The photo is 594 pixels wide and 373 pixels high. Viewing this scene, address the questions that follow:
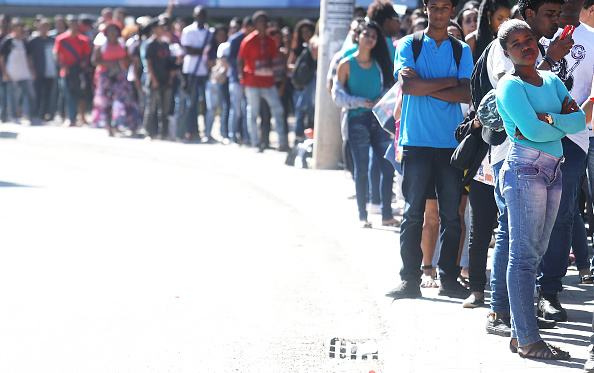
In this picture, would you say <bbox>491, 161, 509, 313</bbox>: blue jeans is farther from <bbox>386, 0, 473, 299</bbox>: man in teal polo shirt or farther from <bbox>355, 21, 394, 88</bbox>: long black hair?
<bbox>355, 21, 394, 88</bbox>: long black hair

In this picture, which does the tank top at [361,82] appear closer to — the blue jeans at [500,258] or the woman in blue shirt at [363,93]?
the woman in blue shirt at [363,93]

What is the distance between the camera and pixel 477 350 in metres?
5.15

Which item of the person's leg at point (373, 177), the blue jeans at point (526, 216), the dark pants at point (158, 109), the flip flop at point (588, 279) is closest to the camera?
the blue jeans at point (526, 216)

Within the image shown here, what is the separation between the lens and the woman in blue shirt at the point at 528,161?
4773mm

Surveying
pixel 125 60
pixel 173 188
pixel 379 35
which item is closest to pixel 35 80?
pixel 125 60

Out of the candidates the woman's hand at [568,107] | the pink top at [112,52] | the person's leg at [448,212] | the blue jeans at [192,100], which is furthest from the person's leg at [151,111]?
the woman's hand at [568,107]

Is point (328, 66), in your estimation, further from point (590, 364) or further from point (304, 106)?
point (590, 364)

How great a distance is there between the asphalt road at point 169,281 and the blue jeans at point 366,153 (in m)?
0.58

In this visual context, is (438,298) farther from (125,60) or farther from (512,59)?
(125,60)

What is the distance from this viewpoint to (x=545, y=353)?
4926mm

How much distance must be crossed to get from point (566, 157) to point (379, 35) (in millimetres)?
3545

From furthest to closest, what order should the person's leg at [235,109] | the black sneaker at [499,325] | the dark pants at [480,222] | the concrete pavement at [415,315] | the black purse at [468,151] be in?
the person's leg at [235,109], the dark pants at [480,222], the black purse at [468,151], the black sneaker at [499,325], the concrete pavement at [415,315]

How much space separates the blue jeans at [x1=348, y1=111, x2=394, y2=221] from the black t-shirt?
7.71 m

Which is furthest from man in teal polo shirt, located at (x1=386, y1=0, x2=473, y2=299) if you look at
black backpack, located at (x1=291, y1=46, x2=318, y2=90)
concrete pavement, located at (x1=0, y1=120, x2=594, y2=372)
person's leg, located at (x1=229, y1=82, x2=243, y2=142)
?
person's leg, located at (x1=229, y1=82, x2=243, y2=142)
